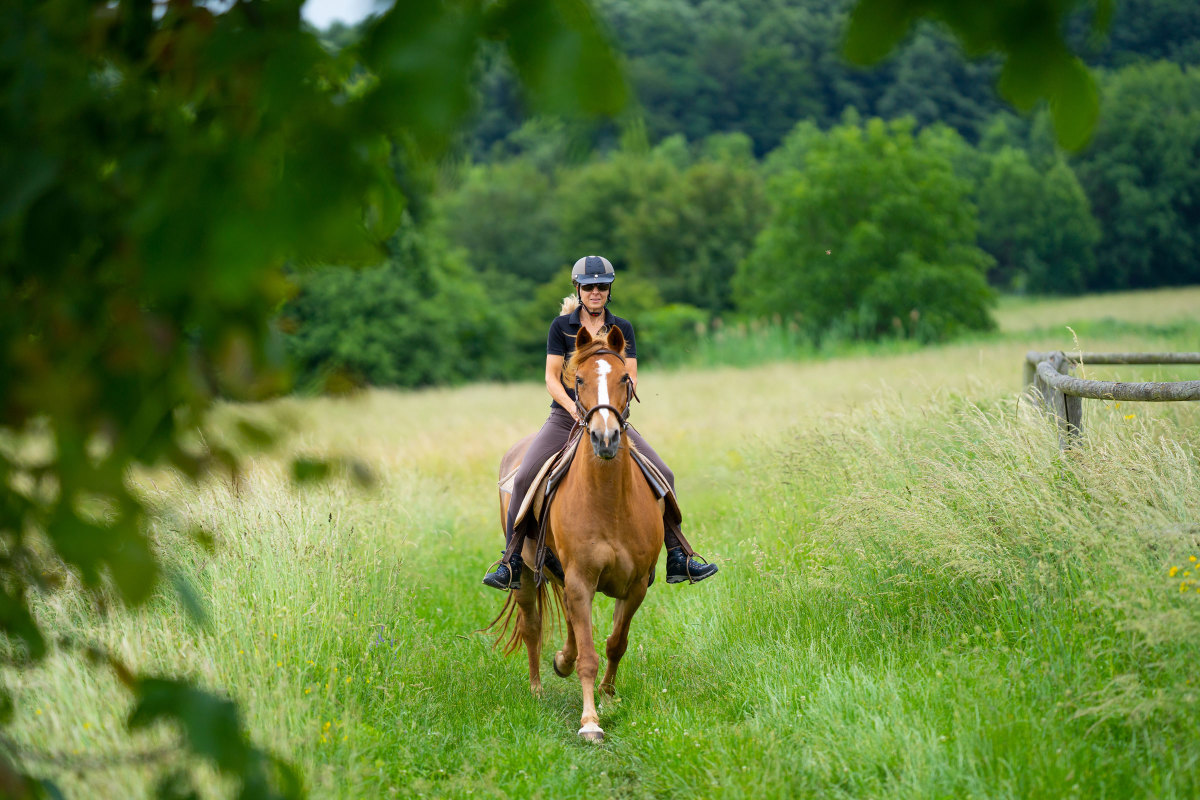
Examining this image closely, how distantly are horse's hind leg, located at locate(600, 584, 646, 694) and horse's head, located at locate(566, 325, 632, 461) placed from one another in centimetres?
124

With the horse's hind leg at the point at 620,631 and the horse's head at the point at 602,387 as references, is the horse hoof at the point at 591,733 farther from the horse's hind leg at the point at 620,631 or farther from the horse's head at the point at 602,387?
the horse's head at the point at 602,387

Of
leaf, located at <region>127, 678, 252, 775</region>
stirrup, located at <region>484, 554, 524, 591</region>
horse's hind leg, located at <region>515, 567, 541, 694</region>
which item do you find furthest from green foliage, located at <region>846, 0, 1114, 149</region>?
horse's hind leg, located at <region>515, 567, 541, 694</region>

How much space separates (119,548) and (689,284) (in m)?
55.2

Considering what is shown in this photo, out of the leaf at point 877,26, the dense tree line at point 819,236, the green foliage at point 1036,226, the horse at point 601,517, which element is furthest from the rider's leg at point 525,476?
the green foliage at point 1036,226

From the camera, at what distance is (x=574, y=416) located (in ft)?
19.7

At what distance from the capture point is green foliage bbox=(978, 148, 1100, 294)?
5091cm

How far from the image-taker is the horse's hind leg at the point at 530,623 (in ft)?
21.2

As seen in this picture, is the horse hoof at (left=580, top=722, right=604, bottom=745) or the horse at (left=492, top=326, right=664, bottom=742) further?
the horse hoof at (left=580, top=722, right=604, bottom=745)

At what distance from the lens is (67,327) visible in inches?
63.0

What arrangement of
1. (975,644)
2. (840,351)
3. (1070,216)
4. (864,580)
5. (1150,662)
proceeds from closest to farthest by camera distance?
(1150,662)
(975,644)
(864,580)
(840,351)
(1070,216)

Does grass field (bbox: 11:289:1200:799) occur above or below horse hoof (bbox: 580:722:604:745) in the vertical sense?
above

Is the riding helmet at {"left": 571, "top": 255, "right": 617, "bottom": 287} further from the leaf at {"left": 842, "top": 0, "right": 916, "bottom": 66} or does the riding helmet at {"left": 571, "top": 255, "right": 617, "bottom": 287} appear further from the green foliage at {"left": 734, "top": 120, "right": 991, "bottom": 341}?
the green foliage at {"left": 734, "top": 120, "right": 991, "bottom": 341}

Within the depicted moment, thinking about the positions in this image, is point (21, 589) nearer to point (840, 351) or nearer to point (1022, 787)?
point (1022, 787)

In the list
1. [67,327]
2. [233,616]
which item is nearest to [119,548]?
[67,327]
